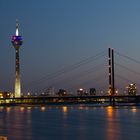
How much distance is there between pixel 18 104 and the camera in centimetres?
19975

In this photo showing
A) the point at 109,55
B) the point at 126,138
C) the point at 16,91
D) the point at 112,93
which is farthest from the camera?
the point at 16,91

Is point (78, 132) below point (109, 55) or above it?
below

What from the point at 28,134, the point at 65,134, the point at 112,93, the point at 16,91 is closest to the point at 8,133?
the point at 28,134

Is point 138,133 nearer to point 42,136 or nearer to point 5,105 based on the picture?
point 42,136

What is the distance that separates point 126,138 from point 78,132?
7704 mm

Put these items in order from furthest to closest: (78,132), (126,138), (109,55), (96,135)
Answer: (109,55), (78,132), (96,135), (126,138)

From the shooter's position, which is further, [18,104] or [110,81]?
[18,104]

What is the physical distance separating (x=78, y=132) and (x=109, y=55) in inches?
2999

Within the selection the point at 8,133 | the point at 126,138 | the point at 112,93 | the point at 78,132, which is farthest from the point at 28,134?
the point at 112,93

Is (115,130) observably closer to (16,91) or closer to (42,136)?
(42,136)

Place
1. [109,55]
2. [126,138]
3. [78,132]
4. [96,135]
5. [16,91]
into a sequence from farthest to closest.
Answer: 1. [16,91]
2. [109,55]
3. [78,132]
4. [96,135]
5. [126,138]

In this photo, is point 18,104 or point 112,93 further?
point 18,104

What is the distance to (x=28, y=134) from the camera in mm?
48812

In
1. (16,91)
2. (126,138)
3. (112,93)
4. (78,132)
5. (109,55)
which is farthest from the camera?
(16,91)
